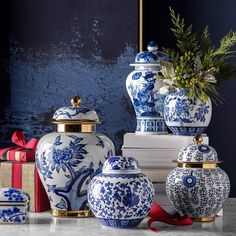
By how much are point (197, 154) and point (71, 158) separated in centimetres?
31

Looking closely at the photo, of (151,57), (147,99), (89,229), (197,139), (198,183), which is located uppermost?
(151,57)

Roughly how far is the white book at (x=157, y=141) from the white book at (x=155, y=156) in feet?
0.04

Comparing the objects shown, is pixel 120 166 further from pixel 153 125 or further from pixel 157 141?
pixel 153 125

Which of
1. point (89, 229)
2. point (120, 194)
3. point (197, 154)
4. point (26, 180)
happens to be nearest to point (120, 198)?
point (120, 194)

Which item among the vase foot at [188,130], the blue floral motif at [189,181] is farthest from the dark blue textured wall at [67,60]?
the blue floral motif at [189,181]

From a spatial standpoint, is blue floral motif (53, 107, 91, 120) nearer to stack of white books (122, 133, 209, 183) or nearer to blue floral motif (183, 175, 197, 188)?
stack of white books (122, 133, 209, 183)

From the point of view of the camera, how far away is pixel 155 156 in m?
2.03

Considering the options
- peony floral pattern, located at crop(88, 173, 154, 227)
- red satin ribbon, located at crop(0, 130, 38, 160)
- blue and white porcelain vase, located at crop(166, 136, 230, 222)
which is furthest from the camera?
red satin ribbon, located at crop(0, 130, 38, 160)

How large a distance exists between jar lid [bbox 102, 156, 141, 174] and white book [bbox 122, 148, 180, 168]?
232mm

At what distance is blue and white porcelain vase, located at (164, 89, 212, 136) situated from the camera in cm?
203

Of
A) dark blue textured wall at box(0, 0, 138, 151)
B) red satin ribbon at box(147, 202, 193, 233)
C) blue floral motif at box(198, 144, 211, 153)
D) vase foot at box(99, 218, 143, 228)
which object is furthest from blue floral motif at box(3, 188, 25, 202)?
dark blue textured wall at box(0, 0, 138, 151)

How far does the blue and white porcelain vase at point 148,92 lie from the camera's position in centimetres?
213

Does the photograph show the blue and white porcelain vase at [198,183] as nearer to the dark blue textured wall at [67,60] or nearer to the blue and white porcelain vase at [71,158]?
the blue and white porcelain vase at [71,158]

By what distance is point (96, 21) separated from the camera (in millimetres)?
2393
